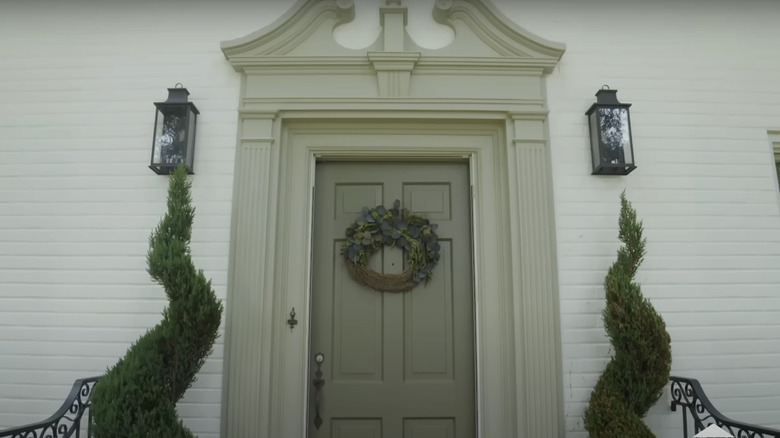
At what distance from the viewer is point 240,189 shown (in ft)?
8.46

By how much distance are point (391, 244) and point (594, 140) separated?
1255 mm

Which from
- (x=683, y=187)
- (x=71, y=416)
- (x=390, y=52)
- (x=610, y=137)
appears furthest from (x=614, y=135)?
(x=71, y=416)

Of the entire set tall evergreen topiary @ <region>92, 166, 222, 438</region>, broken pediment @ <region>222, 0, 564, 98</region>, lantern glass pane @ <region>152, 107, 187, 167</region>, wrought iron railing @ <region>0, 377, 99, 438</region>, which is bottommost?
wrought iron railing @ <region>0, 377, 99, 438</region>

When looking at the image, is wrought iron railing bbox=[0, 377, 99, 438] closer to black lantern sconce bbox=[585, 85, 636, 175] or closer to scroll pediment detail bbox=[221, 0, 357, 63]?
scroll pediment detail bbox=[221, 0, 357, 63]

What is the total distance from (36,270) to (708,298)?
12.0 feet

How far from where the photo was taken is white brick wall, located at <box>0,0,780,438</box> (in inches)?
99.6

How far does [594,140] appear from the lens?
262 centimetres

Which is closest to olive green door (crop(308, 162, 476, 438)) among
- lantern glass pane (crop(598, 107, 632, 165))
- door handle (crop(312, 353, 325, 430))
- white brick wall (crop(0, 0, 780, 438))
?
door handle (crop(312, 353, 325, 430))

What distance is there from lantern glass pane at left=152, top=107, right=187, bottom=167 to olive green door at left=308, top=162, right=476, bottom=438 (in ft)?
2.48

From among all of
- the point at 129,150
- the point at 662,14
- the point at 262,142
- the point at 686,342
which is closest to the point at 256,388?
the point at 262,142

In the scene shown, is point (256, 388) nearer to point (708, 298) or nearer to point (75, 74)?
point (75, 74)

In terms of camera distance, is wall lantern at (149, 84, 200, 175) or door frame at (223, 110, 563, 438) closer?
door frame at (223, 110, 563, 438)

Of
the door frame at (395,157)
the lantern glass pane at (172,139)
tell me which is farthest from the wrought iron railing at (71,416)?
the lantern glass pane at (172,139)

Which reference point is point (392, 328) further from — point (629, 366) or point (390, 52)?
point (390, 52)
